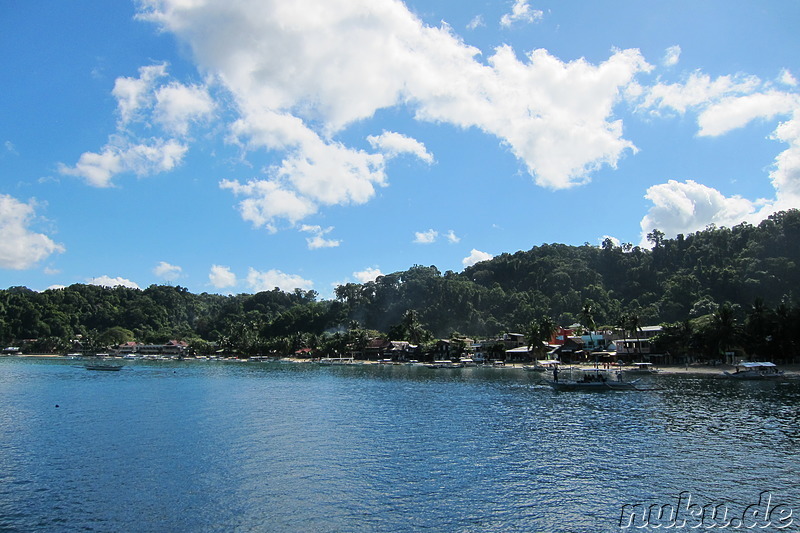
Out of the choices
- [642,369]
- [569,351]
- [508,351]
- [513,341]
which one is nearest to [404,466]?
[642,369]

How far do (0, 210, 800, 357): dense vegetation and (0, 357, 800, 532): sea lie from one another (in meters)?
43.6

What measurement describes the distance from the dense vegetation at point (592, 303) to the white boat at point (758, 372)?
35.9 feet

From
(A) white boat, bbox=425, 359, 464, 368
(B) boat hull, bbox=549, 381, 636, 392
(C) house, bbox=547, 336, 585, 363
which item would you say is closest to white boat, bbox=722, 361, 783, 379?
(B) boat hull, bbox=549, 381, 636, 392

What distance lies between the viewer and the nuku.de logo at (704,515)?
18297 mm

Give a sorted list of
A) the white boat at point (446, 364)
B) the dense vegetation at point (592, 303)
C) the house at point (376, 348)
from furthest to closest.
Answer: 1. the house at point (376, 348)
2. the white boat at point (446, 364)
3. the dense vegetation at point (592, 303)

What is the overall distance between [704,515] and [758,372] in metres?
62.3

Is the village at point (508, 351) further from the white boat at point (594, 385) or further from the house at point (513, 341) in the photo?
the white boat at point (594, 385)

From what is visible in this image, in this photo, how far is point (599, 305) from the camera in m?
147

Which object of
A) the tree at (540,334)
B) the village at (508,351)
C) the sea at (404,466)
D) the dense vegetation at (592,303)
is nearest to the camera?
the sea at (404,466)

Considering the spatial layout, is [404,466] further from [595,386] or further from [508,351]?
[508,351]

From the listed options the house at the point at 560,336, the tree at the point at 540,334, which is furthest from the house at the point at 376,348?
the tree at the point at 540,334

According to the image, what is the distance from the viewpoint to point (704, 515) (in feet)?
63.1

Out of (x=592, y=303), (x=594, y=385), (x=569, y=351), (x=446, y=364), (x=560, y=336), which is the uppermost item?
(x=592, y=303)

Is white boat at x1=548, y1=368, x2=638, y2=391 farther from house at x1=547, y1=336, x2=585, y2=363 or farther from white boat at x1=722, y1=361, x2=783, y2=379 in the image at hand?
house at x1=547, y1=336, x2=585, y2=363
